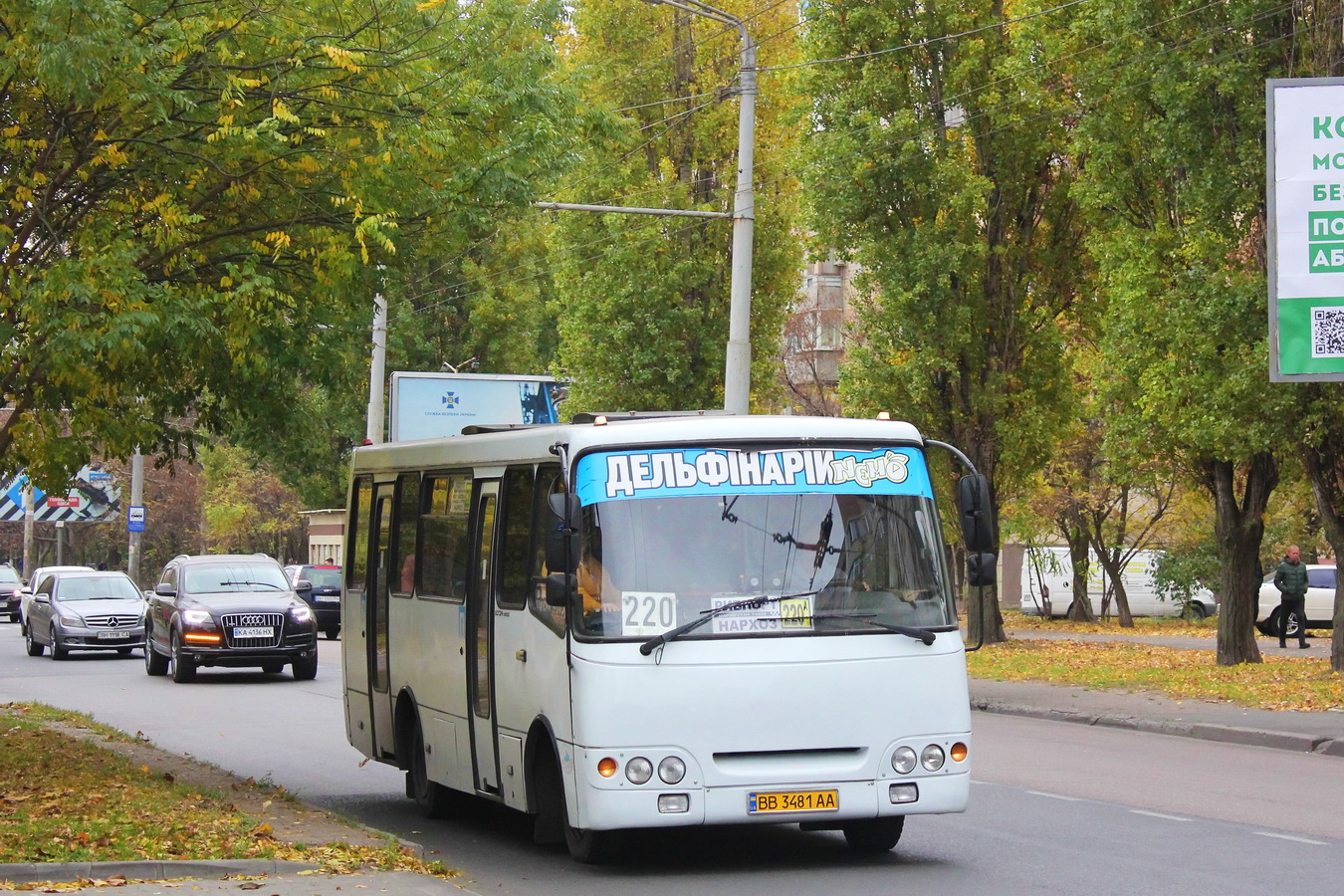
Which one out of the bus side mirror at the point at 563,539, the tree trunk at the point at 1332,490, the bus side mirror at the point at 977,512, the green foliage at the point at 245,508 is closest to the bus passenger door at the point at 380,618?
the bus side mirror at the point at 563,539

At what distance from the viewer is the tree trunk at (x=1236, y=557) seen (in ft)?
85.7

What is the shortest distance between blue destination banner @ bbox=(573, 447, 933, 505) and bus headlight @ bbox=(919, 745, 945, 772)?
143 centimetres

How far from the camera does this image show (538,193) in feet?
44.0

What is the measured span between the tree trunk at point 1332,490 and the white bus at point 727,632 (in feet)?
46.4

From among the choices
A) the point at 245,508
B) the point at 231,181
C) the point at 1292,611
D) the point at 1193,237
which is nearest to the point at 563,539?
the point at 231,181

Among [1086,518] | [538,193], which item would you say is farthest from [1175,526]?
[538,193]

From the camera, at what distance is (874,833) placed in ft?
34.5

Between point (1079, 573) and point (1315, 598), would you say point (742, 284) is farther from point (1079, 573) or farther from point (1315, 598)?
point (1315, 598)

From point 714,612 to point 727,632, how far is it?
13 cm

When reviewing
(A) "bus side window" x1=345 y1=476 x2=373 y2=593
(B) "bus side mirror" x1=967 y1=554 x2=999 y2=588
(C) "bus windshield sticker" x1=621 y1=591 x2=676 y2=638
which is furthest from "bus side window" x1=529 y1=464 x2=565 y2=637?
(A) "bus side window" x1=345 y1=476 x2=373 y2=593

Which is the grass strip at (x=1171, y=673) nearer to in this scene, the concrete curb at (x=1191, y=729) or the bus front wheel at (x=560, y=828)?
the concrete curb at (x=1191, y=729)

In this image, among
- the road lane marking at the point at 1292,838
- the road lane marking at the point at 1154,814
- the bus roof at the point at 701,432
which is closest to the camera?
the bus roof at the point at 701,432

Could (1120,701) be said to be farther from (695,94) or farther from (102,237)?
(695,94)

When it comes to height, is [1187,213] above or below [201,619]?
above
